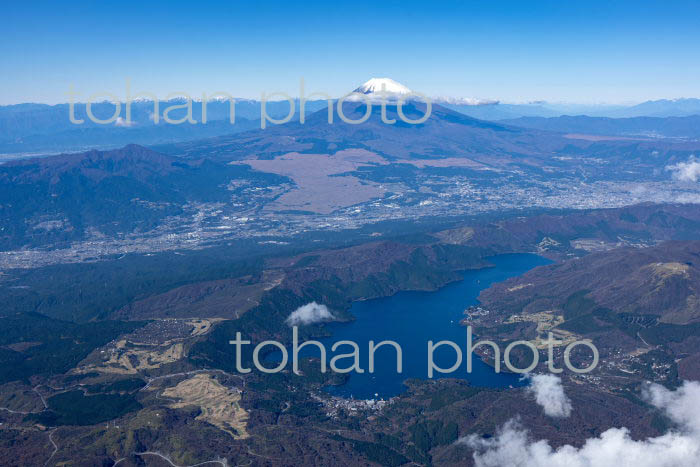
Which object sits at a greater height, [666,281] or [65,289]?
[666,281]

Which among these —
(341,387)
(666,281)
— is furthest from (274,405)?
(666,281)

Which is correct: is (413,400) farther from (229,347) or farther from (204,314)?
(204,314)

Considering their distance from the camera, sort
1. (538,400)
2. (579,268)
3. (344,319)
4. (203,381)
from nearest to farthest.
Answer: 1. (538,400)
2. (203,381)
3. (344,319)
4. (579,268)

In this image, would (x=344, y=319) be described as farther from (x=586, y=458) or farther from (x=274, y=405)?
(x=586, y=458)

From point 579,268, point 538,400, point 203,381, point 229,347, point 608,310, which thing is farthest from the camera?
point 579,268

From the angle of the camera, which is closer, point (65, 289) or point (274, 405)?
point (274, 405)

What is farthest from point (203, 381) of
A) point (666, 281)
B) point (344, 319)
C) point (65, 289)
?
point (666, 281)
